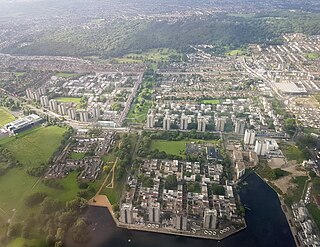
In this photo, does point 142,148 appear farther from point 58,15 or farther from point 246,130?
point 58,15

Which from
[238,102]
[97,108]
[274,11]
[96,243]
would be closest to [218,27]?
[274,11]

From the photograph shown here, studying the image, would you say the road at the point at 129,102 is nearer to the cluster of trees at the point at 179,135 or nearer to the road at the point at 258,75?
the cluster of trees at the point at 179,135

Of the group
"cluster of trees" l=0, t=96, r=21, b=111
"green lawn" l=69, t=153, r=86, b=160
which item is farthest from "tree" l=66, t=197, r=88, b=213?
"cluster of trees" l=0, t=96, r=21, b=111

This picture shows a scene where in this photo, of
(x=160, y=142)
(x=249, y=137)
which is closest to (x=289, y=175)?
(x=249, y=137)

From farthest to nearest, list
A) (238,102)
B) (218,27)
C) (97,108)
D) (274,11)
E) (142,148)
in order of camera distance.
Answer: (274,11) < (218,27) < (238,102) < (97,108) < (142,148)

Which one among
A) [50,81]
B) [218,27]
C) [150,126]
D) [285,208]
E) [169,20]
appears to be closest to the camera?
[285,208]

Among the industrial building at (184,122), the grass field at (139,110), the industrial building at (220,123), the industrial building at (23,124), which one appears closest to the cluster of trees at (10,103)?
the industrial building at (23,124)
